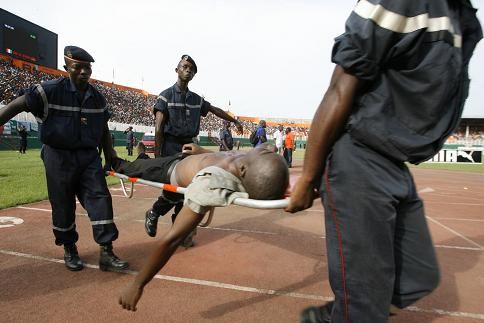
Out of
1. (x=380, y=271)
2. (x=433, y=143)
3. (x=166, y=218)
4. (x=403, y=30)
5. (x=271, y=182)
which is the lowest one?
(x=166, y=218)

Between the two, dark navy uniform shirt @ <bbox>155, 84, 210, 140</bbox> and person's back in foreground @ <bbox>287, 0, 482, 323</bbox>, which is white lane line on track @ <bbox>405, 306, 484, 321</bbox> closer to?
person's back in foreground @ <bbox>287, 0, 482, 323</bbox>

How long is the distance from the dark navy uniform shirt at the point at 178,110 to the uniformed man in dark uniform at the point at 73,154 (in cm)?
99

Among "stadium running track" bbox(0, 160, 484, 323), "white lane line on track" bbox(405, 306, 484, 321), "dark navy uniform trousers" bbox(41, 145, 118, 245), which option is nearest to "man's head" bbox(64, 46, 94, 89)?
"dark navy uniform trousers" bbox(41, 145, 118, 245)

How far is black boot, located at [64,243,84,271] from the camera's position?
3.51 meters

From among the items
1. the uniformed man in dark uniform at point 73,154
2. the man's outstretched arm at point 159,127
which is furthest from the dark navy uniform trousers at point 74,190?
the man's outstretched arm at point 159,127

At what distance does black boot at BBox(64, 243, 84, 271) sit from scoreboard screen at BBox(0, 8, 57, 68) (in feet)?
98.5

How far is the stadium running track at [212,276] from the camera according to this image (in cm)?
272

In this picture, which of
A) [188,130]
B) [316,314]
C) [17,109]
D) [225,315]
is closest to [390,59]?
[316,314]

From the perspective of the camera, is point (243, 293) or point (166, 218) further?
point (166, 218)

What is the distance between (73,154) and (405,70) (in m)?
3.05

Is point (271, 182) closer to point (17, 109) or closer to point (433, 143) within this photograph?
point (433, 143)

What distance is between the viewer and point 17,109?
3.21 meters

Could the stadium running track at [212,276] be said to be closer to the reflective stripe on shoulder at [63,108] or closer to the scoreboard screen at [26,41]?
the reflective stripe on shoulder at [63,108]

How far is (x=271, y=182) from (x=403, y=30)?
1.18m
